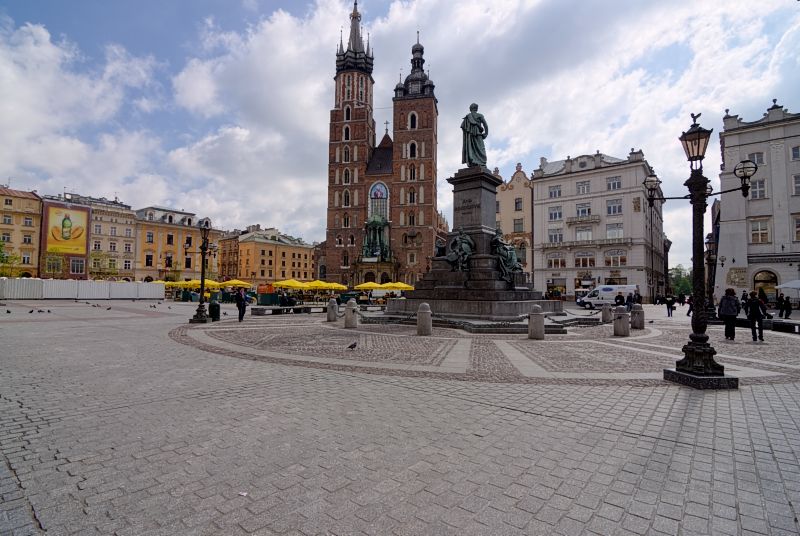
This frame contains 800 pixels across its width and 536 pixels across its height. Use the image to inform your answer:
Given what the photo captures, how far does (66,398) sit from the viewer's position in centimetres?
567

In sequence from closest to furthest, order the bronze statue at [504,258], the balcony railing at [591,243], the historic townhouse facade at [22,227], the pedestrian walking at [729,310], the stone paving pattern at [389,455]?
the stone paving pattern at [389,455]
the pedestrian walking at [729,310]
the bronze statue at [504,258]
the balcony railing at [591,243]
the historic townhouse facade at [22,227]

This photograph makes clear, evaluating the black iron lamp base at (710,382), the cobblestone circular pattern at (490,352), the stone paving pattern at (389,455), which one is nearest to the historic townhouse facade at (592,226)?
the cobblestone circular pattern at (490,352)

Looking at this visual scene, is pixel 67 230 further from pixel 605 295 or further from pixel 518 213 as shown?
pixel 605 295

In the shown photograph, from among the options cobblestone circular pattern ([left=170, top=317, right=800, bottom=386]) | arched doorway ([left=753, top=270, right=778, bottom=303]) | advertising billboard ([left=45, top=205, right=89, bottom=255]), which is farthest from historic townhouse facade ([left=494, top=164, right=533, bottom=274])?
advertising billboard ([left=45, top=205, right=89, bottom=255])

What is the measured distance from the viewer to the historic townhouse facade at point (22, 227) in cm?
5728

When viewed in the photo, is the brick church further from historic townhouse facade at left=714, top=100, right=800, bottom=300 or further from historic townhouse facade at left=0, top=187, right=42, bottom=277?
historic townhouse facade at left=0, top=187, right=42, bottom=277

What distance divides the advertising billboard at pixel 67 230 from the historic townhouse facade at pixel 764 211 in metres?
80.7

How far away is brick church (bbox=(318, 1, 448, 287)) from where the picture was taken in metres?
62.6

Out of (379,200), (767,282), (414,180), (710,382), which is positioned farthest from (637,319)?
(379,200)

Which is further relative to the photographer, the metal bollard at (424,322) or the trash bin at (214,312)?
the trash bin at (214,312)

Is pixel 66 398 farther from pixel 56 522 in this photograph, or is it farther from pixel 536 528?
pixel 536 528

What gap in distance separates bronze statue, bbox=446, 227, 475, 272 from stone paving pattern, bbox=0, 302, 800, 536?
11.3m

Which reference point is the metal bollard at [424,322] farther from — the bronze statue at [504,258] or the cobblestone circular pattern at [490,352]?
the bronze statue at [504,258]

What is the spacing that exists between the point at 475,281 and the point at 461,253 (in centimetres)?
152
